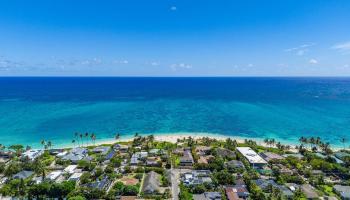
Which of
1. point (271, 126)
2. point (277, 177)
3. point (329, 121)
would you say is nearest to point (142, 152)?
point (277, 177)

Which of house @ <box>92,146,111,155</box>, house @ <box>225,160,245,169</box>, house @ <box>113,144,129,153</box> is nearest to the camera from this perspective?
house @ <box>225,160,245,169</box>

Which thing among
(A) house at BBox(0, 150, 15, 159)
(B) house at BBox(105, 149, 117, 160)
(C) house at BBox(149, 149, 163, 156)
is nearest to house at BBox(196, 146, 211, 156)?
(C) house at BBox(149, 149, 163, 156)

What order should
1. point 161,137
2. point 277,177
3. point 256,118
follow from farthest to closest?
point 256,118
point 161,137
point 277,177

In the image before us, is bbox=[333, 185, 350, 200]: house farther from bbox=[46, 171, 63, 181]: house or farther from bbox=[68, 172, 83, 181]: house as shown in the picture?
bbox=[46, 171, 63, 181]: house

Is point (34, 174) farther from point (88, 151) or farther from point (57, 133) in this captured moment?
point (57, 133)

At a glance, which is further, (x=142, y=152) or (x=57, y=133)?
(x=57, y=133)

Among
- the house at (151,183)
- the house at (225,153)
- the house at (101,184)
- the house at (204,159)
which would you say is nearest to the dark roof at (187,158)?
the house at (204,159)
